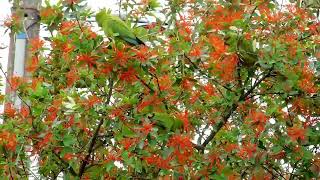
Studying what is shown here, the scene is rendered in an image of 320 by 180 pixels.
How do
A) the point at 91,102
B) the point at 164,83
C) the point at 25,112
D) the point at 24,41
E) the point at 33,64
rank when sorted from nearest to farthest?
the point at 91,102
the point at 164,83
the point at 25,112
the point at 33,64
the point at 24,41

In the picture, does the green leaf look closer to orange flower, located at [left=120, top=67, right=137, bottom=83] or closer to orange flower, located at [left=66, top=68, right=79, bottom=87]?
orange flower, located at [left=120, top=67, right=137, bottom=83]

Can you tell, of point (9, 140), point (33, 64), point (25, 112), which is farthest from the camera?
point (33, 64)

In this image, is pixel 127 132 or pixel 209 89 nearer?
pixel 127 132

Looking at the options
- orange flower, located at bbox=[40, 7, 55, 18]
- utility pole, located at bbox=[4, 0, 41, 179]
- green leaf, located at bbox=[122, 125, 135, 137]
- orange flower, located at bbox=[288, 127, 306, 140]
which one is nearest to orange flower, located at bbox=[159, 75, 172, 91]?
green leaf, located at bbox=[122, 125, 135, 137]

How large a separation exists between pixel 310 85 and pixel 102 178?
41.1 inches

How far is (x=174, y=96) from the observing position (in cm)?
308

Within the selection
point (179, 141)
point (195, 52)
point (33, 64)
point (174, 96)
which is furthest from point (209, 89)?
point (33, 64)

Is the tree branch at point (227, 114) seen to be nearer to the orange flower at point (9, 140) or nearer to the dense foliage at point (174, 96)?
the dense foliage at point (174, 96)

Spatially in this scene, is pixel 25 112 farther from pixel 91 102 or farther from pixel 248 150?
pixel 248 150

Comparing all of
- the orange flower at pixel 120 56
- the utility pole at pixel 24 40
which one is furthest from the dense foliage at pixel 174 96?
the utility pole at pixel 24 40

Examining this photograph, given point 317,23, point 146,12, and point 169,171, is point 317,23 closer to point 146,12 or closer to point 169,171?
point 146,12


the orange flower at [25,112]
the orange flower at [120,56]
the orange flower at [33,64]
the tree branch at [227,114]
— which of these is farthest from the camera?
the orange flower at [33,64]

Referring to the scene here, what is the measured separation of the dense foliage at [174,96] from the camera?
277cm

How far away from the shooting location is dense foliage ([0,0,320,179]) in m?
2.77
